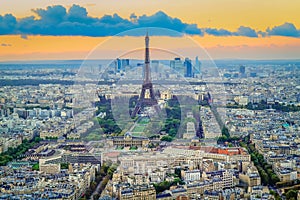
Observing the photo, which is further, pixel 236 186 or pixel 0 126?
pixel 0 126

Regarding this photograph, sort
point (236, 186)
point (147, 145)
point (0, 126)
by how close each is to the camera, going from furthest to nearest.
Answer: point (0, 126), point (147, 145), point (236, 186)

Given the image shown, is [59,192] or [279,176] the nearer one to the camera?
[59,192]

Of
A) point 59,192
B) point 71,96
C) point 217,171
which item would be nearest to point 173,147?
point 217,171

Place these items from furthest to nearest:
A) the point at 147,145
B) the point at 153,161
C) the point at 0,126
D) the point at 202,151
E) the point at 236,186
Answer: the point at 0,126 → the point at 147,145 → the point at 202,151 → the point at 153,161 → the point at 236,186

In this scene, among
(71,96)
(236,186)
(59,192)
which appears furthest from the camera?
(71,96)

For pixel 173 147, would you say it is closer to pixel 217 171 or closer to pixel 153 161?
pixel 153 161

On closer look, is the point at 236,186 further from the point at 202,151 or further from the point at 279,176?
the point at 202,151

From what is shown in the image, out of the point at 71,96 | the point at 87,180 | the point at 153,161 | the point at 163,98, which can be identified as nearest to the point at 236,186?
the point at 153,161

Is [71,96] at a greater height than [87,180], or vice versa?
[71,96]

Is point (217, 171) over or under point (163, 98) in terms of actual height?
under
